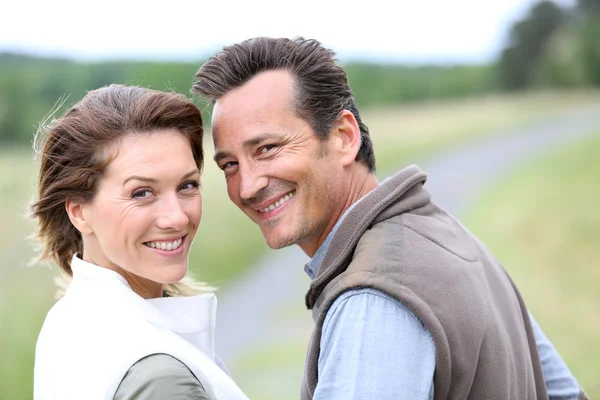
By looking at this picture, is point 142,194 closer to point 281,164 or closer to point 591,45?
point 281,164

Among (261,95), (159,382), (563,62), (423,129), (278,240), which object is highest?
(261,95)

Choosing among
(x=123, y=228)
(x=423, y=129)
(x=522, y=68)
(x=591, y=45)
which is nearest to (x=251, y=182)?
(x=123, y=228)

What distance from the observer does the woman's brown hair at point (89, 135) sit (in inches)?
104

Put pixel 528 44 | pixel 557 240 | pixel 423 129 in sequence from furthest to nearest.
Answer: pixel 528 44, pixel 423 129, pixel 557 240

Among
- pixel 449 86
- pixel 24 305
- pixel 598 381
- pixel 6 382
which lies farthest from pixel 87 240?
pixel 449 86

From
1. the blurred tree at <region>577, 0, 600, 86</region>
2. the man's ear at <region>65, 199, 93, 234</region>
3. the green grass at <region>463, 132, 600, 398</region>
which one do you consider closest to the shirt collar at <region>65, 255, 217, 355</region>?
the man's ear at <region>65, 199, 93, 234</region>

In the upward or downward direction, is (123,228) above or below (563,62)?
above

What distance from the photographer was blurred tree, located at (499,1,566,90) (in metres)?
28.7

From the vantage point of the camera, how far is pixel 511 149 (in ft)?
73.0

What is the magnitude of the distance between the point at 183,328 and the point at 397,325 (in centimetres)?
85

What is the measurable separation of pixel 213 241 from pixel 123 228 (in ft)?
34.7

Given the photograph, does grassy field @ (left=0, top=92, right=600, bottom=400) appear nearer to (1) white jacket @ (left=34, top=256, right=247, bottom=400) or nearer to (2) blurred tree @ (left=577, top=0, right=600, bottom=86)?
(1) white jacket @ (left=34, top=256, right=247, bottom=400)

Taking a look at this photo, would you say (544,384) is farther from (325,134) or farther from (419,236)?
(325,134)

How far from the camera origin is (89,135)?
2.64 metres
